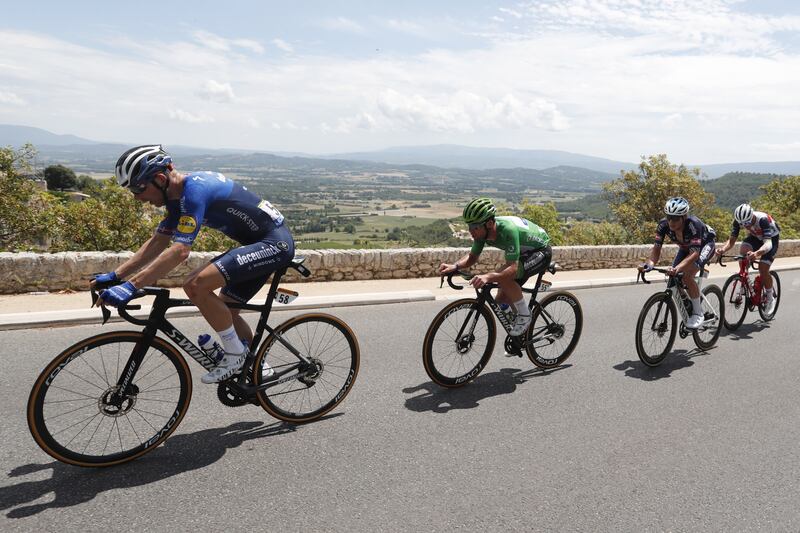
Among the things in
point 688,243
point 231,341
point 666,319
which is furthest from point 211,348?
point 688,243

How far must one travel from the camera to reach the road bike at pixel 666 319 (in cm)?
591

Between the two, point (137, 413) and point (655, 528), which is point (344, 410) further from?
point (655, 528)

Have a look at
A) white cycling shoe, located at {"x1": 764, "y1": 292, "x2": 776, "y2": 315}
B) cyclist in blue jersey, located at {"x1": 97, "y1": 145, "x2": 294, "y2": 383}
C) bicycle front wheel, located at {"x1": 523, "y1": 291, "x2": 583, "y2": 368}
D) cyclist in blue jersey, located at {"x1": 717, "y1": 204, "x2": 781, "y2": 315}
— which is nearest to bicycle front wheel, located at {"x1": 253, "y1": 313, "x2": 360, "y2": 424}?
cyclist in blue jersey, located at {"x1": 97, "y1": 145, "x2": 294, "y2": 383}

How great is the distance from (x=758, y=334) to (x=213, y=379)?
7.74 m

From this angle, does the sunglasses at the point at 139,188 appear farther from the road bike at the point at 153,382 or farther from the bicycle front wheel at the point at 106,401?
the bicycle front wheel at the point at 106,401

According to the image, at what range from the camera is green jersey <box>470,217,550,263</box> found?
16.2 ft

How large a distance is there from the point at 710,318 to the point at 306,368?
5276mm

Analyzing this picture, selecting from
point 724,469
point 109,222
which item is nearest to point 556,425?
point 724,469

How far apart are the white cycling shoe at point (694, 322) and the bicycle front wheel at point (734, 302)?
181 cm

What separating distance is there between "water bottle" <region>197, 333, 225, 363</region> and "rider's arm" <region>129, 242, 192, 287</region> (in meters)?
0.66

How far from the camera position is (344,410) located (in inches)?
179

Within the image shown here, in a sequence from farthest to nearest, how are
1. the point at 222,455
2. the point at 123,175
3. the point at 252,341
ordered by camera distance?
the point at 252,341
the point at 222,455
the point at 123,175

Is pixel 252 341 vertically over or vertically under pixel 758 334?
over

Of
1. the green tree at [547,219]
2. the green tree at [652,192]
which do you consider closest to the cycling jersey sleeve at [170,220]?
the green tree at [547,219]
